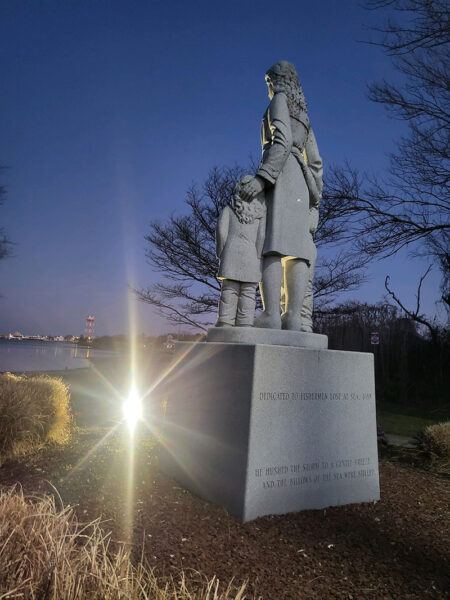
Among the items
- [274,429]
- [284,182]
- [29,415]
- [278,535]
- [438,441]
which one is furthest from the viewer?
[438,441]

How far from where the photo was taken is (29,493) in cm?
354

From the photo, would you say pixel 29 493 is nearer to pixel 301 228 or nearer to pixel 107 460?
pixel 107 460

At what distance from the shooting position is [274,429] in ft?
11.0

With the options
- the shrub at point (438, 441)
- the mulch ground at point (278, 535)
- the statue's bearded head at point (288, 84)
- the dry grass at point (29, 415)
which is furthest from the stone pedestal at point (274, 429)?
the statue's bearded head at point (288, 84)

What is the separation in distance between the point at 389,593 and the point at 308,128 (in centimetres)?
435

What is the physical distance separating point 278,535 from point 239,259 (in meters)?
2.43

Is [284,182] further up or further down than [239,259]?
further up

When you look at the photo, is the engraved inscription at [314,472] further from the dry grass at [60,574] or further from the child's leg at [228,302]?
the child's leg at [228,302]

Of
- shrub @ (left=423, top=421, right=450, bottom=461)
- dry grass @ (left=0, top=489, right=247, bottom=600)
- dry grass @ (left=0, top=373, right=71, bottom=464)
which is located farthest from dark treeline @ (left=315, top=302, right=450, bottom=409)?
dry grass @ (left=0, top=489, right=247, bottom=600)

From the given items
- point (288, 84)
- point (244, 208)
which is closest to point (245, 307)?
point (244, 208)

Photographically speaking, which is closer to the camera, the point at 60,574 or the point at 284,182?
the point at 60,574

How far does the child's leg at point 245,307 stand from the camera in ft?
13.5

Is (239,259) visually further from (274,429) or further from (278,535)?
(278,535)

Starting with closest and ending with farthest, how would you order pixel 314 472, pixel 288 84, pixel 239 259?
pixel 314 472
pixel 239 259
pixel 288 84
